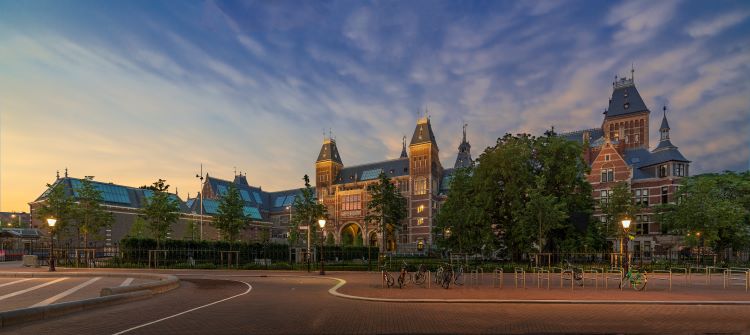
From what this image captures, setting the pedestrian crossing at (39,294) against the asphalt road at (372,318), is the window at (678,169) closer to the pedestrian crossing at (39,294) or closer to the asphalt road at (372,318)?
the asphalt road at (372,318)

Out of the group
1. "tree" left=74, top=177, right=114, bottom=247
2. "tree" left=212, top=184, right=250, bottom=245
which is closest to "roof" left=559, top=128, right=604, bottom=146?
"tree" left=212, top=184, right=250, bottom=245

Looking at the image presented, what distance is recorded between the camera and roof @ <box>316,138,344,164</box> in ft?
323

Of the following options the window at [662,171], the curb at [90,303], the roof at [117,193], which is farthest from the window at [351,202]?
the curb at [90,303]

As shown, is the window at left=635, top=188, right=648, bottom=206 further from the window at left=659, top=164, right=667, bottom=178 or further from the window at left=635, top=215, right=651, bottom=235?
the window at left=659, top=164, right=667, bottom=178

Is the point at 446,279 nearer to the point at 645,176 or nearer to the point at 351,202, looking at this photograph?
the point at 645,176

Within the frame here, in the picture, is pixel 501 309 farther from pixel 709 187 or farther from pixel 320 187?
pixel 320 187

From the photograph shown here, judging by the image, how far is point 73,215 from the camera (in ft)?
163

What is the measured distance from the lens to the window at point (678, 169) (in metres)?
55.8

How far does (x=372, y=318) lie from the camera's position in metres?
11.8

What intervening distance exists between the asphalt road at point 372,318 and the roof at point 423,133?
70221mm

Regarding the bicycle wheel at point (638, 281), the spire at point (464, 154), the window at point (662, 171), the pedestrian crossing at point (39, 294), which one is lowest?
the bicycle wheel at point (638, 281)

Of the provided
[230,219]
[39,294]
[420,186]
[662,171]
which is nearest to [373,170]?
[420,186]

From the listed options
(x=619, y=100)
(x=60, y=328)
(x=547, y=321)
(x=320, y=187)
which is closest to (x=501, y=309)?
(x=547, y=321)

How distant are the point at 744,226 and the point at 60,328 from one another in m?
56.2
